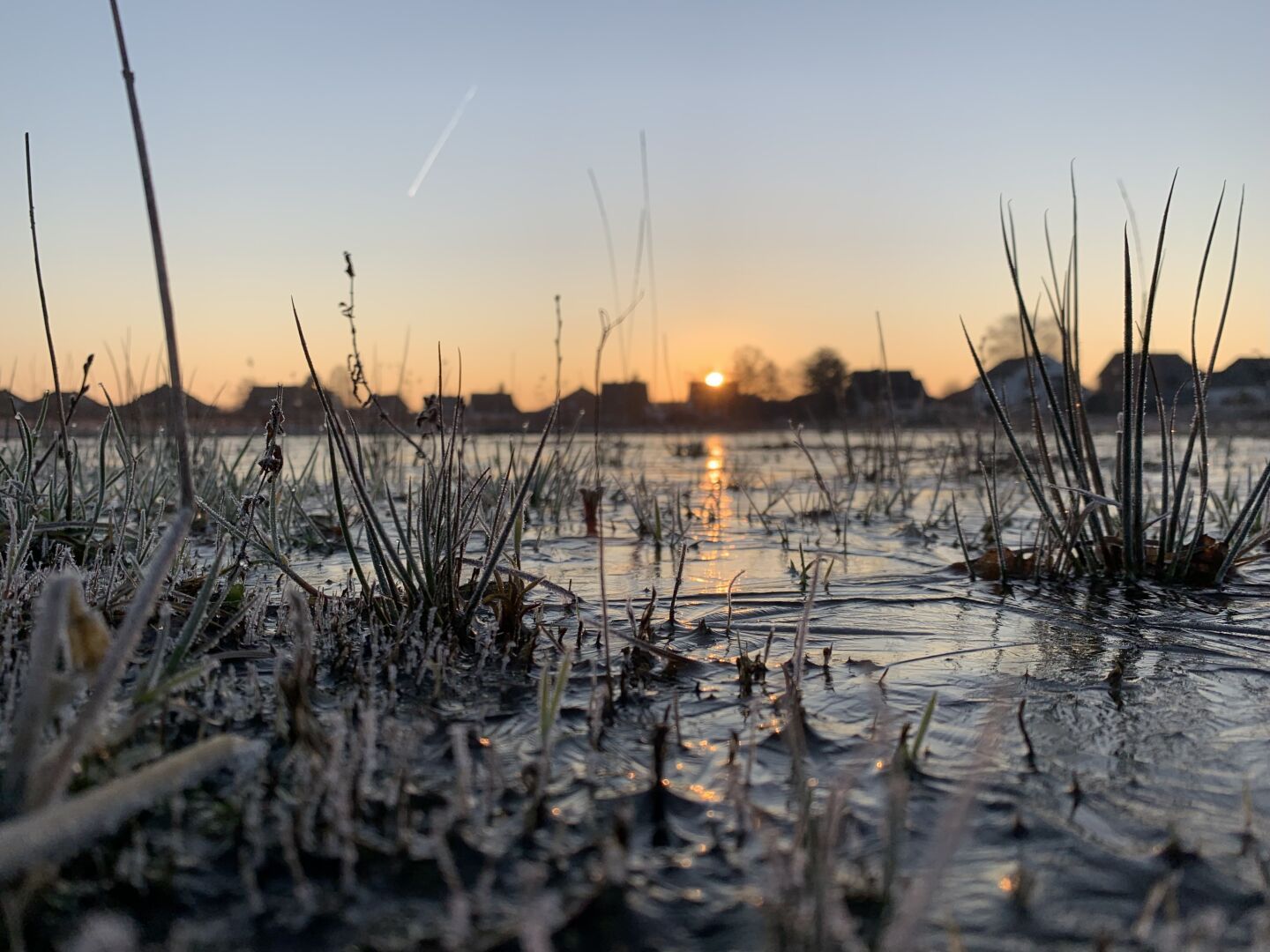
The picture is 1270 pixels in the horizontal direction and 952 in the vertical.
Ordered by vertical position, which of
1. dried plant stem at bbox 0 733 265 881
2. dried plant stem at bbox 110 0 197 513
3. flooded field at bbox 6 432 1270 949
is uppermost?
dried plant stem at bbox 110 0 197 513

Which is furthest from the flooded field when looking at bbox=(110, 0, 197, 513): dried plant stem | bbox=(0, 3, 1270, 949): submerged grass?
bbox=(110, 0, 197, 513): dried plant stem

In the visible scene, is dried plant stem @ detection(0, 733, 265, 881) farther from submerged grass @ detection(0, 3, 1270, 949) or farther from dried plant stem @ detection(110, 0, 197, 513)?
dried plant stem @ detection(110, 0, 197, 513)

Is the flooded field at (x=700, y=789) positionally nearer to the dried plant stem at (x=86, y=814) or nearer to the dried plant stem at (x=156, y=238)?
the dried plant stem at (x=86, y=814)

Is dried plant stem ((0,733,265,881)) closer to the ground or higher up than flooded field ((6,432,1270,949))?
higher up

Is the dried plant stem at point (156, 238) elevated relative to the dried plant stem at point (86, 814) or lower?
elevated

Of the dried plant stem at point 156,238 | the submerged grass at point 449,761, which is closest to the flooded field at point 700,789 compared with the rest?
the submerged grass at point 449,761

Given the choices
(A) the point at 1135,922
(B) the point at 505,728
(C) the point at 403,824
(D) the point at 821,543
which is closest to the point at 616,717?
(B) the point at 505,728

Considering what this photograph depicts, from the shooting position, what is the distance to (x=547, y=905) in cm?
113

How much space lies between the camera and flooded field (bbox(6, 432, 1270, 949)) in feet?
3.71

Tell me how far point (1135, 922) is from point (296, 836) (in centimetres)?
113

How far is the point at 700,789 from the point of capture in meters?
1.54

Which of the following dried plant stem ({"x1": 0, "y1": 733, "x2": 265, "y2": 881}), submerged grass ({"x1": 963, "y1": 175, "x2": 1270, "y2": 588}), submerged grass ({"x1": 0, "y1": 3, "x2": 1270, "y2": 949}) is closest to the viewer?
dried plant stem ({"x1": 0, "y1": 733, "x2": 265, "y2": 881})

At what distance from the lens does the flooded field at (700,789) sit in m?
1.13

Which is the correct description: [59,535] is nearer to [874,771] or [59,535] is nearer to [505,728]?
[505,728]
